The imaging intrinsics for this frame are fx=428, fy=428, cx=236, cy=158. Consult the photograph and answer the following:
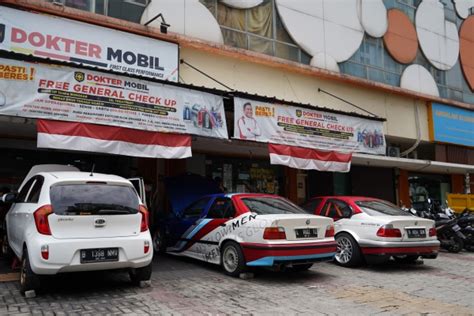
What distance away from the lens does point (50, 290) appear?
6.14m

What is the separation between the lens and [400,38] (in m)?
18.1

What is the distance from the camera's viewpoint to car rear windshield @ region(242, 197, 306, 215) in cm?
778

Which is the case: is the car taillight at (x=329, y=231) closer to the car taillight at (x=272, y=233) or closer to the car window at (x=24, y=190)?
the car taillight at (x=272, y=233)

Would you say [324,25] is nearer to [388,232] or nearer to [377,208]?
[377,208]

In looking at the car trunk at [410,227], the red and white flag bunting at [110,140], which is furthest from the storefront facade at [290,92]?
the car trunk at [410,227]

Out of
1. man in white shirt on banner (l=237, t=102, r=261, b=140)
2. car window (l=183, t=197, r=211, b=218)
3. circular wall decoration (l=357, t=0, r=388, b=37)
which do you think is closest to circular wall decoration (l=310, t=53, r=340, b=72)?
circular wall decoration (l=357, t=0, r=388, b=37)

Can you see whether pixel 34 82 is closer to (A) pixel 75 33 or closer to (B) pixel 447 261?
(A) pixel 75 33

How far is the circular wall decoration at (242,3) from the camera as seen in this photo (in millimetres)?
13286

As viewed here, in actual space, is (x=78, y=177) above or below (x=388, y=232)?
above

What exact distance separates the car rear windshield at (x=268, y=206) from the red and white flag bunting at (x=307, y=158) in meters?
2.02

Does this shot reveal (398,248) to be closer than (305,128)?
Yes

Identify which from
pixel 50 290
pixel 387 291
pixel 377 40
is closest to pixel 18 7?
pixel 50 290

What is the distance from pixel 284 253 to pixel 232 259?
110cm

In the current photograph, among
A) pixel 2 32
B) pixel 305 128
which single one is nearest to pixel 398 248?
pixel 305 128
